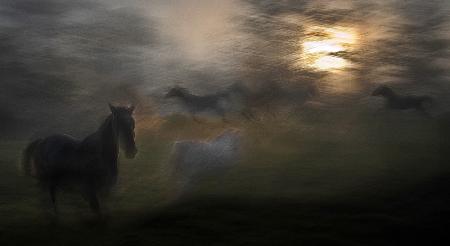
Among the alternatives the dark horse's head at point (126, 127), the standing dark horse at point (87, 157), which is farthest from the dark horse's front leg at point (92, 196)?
the dark horse's head at point (126, 127)

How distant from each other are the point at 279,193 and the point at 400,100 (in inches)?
182

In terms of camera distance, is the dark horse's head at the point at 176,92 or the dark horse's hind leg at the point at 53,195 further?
the dark horse's head at the point at 176,92

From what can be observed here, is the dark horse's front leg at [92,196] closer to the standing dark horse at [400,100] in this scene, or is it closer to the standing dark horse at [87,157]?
the standing dark horse at [87,157]

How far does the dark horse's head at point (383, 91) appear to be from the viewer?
436 inches

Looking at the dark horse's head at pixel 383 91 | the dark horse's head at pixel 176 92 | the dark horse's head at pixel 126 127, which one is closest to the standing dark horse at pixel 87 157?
the dark horse's head at pixel 126 127

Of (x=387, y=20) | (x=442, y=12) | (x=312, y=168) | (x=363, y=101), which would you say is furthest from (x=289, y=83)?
(x=442, y=12)

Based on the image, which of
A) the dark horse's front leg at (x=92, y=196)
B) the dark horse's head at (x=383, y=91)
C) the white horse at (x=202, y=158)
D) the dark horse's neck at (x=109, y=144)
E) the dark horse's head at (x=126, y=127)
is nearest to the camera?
the dark horse's head at (x=126, y=127)

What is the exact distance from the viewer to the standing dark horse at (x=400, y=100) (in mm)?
11109

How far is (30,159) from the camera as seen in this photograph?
7.28 metres

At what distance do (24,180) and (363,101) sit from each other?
7.23 metres

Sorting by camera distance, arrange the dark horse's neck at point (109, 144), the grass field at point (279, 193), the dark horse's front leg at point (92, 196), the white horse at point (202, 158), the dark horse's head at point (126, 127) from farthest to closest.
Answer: the white horse at point (202, 158) < the grass field at point (279, 193) < the dark horse's front leg at point (92, 196) < the dark horse's neck at point (109, 144) < the dark horse's head at point (126, 127)

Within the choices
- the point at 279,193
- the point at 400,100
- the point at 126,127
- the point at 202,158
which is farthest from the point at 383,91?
the point at 126,127

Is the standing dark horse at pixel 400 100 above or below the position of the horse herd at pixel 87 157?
above

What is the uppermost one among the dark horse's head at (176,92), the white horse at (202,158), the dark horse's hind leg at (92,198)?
the dark horse's head at (176,92)
